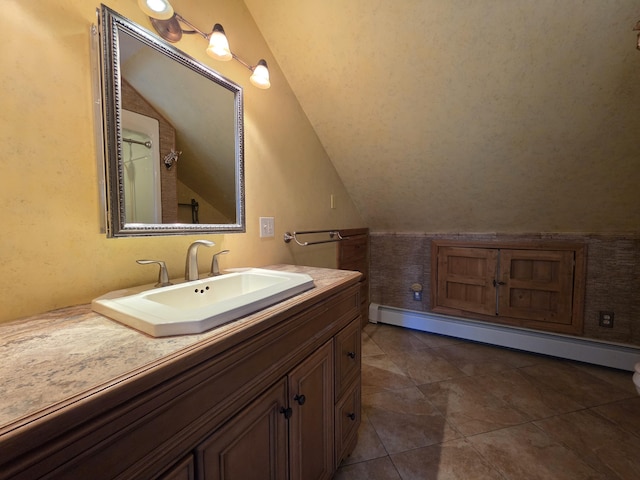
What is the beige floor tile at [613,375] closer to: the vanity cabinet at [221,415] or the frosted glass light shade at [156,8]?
the vanity cabinet at [221,415]

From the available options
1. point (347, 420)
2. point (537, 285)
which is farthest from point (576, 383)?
point (347, 420)

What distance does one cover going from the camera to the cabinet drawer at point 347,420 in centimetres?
107

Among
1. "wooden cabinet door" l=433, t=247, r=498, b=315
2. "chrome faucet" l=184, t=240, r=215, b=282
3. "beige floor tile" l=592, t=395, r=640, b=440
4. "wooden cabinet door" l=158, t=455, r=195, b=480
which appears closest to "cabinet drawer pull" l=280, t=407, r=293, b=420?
"wooden cabinet door" l=158, t=455, r=195, b=480

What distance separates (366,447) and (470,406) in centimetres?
71

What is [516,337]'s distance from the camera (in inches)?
88.8

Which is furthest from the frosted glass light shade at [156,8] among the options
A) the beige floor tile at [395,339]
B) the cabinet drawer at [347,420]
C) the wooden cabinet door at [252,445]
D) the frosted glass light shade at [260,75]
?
the beige floor tile at [395,339]

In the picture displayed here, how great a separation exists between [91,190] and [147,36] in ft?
1.81

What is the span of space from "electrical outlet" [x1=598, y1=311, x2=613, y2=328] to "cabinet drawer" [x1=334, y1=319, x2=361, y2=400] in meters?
2.03

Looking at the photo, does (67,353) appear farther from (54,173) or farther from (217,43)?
(217,43)

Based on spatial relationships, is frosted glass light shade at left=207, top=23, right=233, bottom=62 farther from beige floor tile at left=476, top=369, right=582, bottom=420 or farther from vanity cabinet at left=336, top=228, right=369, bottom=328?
beige floor tile at left=476, top=369, right=582, bottom=420

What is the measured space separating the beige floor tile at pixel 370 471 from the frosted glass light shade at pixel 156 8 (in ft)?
6.12

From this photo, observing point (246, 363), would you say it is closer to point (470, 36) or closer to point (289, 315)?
point (289, 315)

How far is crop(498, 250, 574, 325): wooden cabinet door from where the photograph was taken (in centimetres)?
207

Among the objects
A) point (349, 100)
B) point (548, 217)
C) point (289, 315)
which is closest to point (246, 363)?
point (289, 315)
